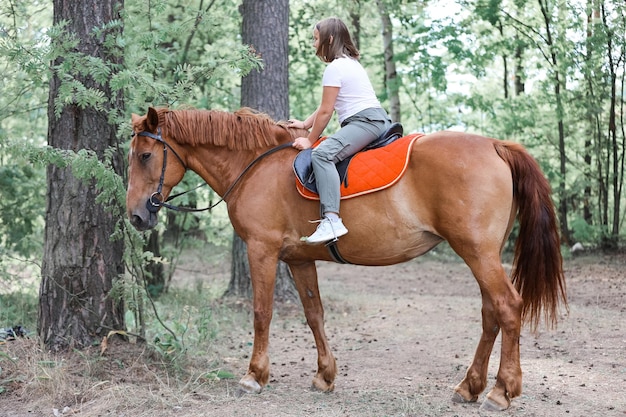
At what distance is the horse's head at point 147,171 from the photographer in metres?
4.99

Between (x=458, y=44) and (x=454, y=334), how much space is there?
850cm

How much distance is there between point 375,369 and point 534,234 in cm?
228

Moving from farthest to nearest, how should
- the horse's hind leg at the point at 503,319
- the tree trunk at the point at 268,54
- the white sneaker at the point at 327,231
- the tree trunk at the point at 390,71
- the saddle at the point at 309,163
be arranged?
the tree trunk at the point at 390,71
the tree trunk at the point at 268,54
the saddle at the point at 309,163
the white sneaker at the point at 327,231
the horse's hind leg at the point at 503,319

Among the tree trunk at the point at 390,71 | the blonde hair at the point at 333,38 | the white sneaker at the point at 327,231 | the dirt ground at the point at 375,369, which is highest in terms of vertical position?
the tree trunk at the point at 390,71

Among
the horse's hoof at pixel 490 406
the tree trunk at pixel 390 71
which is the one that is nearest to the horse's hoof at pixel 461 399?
the horse's hoof at pixel 490 406

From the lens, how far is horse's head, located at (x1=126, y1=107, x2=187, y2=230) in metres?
4.99

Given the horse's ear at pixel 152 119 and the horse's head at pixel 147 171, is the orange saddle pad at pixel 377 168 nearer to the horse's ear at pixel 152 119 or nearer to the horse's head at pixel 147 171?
the horse's head at pixel 147 171

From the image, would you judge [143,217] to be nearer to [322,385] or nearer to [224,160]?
[224,160]

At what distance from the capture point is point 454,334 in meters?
7.70

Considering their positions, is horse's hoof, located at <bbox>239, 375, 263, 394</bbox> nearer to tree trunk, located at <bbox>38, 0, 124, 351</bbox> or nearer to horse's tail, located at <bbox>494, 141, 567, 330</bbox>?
tree trunk, located at <bbox>38, 0, 124, 351</bbox>

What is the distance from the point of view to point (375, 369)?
6195 mm

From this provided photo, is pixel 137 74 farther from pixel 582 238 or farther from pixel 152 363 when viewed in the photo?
pixel 582 238

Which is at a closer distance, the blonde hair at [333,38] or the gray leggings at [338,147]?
the gray leggings at [338,147]

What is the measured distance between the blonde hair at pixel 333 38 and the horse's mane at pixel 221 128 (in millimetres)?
780
